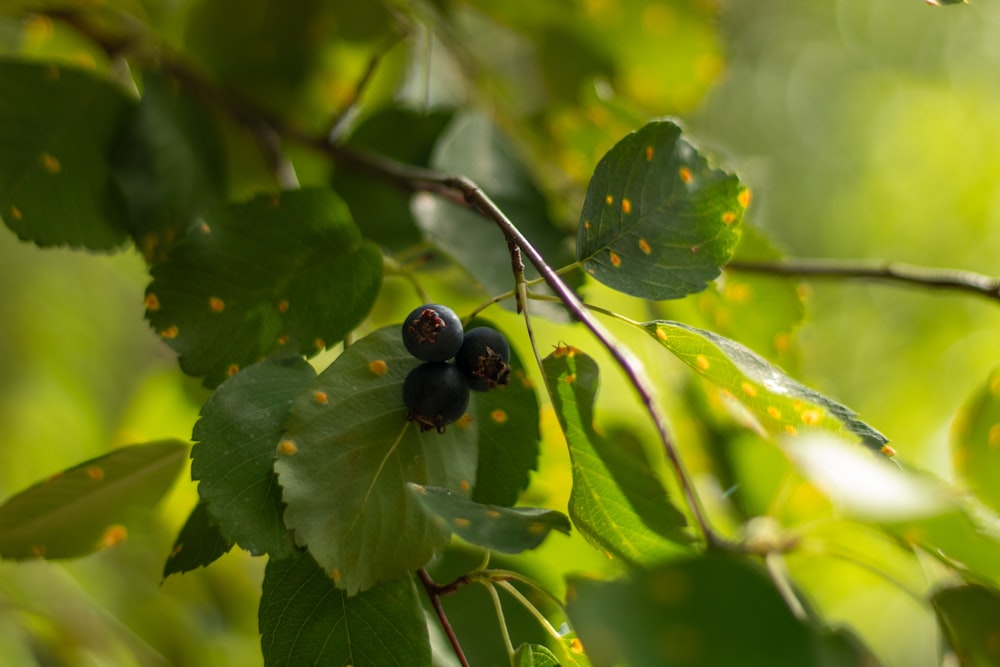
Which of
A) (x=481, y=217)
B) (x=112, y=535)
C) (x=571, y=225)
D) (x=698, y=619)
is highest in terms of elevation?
(x=698, y=619)

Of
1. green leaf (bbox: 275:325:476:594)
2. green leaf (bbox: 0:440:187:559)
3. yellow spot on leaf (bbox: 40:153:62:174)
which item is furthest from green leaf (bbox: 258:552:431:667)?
yellow spot on leaf (bbox: 40:153:62:174)

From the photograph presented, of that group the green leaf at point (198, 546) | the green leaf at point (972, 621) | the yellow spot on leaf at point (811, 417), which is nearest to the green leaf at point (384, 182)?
the green leaf at point (198, 546)

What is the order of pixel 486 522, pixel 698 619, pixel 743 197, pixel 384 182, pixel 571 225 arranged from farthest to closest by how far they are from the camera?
pixel 571 225
pixel 384 182
pixel 743 197
pixel 486 522
pixel 698 619

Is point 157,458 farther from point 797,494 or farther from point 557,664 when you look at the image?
point 797,494

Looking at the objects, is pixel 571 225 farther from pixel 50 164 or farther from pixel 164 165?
pixel 50 164

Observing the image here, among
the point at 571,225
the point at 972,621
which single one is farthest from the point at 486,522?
the point at 571,225

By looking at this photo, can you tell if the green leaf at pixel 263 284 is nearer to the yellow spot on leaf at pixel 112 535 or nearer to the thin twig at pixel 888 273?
the yellow spot on leaf at pixel 112 535

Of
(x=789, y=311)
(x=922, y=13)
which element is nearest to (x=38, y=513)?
(x=789, y=311)
